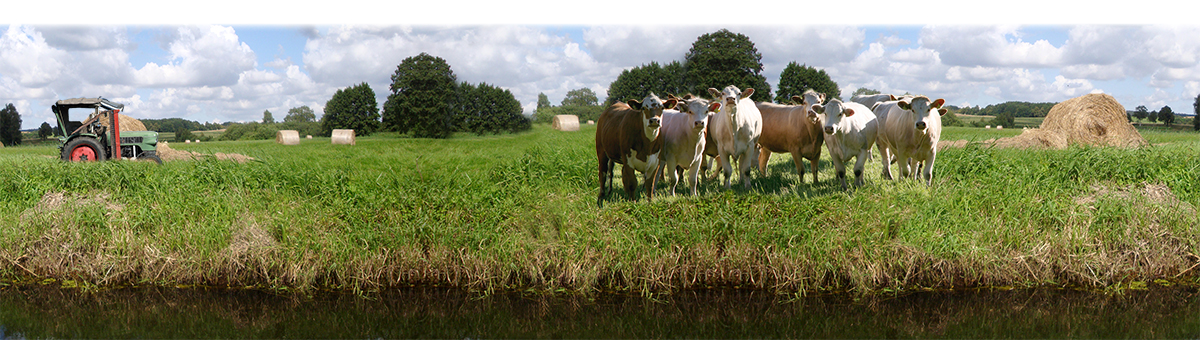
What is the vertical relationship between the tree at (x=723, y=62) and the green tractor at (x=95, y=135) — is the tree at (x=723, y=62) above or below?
above

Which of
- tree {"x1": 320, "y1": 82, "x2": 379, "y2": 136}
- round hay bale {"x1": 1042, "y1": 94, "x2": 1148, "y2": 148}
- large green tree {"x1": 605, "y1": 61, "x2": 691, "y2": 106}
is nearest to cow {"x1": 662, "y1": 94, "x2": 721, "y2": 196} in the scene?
round hay bale {"x1": 1042, "y1": 94, "x2": 1148, "y2": 148}

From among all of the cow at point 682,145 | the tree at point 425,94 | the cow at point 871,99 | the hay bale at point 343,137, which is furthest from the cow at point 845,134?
the hay bale at point 343,137

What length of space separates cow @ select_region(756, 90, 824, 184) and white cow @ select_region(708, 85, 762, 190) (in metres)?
0.85

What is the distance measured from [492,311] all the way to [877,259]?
4222 mm

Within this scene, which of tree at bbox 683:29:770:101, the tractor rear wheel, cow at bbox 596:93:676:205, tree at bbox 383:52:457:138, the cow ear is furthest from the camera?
tree at bbox 683:29:770:101

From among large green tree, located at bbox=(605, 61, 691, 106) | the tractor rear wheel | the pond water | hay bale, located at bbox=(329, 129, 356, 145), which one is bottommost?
the pond water

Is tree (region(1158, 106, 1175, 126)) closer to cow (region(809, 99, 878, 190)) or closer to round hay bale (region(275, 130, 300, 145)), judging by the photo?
cow (region(809, 99, 878, 190))

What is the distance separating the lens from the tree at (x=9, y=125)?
28.5 metres

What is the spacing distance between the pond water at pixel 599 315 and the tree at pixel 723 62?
84.1ft

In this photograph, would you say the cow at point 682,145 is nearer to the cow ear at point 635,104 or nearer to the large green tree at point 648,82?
the cow ear at point 635,104

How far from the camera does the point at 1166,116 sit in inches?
1014

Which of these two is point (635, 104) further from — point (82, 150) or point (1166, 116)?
point (1166, 116)

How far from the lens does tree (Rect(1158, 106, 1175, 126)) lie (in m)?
25.5

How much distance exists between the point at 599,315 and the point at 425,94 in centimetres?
395
